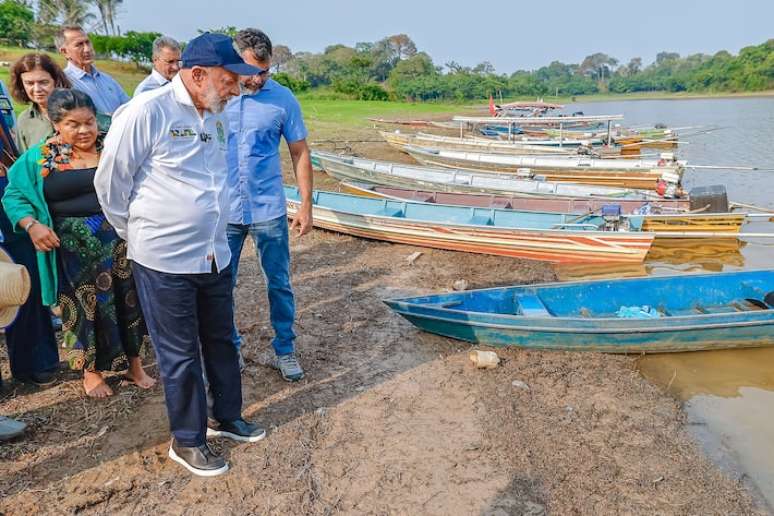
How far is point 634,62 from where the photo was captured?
121062 mm

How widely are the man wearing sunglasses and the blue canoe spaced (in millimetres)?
1469

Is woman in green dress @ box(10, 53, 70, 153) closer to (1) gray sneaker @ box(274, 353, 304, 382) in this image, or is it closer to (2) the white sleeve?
(2) the white sleeve

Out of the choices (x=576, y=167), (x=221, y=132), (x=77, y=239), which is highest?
(x=221, y=132)

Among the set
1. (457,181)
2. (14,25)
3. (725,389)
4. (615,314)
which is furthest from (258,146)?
(14,25)

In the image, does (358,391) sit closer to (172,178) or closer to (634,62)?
(172,178)

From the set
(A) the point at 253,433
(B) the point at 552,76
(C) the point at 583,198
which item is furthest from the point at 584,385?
(B) the point at 552,76

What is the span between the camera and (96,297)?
3273mm

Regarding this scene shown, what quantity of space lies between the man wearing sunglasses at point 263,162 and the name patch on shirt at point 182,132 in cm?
99

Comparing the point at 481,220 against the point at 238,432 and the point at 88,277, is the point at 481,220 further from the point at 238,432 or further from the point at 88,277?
the point at 88,277

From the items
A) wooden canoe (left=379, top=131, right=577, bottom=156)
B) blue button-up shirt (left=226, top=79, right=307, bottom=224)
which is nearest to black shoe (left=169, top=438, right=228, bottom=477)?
blue button-up shirt (left=226, top=79, right=307, bottom=224)

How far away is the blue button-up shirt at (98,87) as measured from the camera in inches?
163

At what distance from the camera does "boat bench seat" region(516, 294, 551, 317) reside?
4961 millimetres

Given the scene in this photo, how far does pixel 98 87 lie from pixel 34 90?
100 cm

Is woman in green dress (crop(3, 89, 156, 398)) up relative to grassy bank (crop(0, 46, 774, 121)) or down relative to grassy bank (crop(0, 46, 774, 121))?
down
